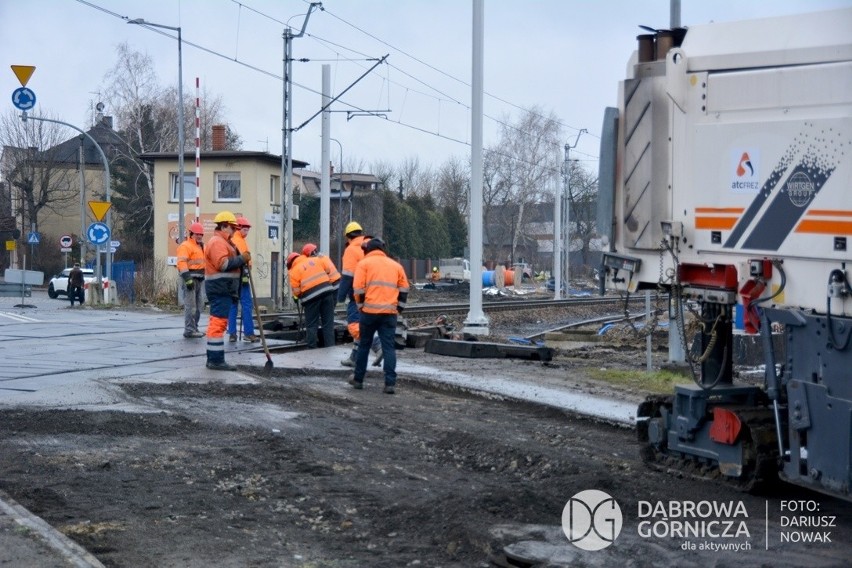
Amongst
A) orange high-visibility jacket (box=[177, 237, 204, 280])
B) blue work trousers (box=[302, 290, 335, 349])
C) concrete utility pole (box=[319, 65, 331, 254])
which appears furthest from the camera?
concrete utility pole (box=[319, 65, 331, 254])

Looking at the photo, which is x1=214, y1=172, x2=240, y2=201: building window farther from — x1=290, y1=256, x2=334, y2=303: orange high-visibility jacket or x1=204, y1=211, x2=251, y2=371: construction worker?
x1=204, y1=211, x2=251, y2=371: construction worker

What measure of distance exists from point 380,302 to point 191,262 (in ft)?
19.6

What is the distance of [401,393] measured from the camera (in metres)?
12.3

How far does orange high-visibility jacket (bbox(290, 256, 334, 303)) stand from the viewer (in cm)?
1625

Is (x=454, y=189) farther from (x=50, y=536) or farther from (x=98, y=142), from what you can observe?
(x=50, y=536)

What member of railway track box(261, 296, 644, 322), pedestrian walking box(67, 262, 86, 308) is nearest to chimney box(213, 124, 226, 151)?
pedestrian walking box(67, 262, 86, 308)

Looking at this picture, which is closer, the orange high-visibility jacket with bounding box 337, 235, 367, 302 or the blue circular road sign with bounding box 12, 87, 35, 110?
the orange high-visibility jacket with bounding box 337, 235, 367, 302

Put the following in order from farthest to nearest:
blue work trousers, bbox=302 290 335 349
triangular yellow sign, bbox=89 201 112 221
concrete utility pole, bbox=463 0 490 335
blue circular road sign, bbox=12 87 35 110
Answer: triangular yellow sign, bbox=89 201 112 221 → blue circular road sign, bbox=12 87 35 110 → concrete utility pole, bbox=463 0 490 335 → blue work trousers, bbox=302 290 335 349

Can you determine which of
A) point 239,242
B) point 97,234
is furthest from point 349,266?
point 97,234

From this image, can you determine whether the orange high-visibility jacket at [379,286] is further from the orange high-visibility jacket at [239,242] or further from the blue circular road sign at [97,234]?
the blue circular road sign at [97,234]

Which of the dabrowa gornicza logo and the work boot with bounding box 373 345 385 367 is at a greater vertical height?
→ the work boot with bounding box 373 345 385 367

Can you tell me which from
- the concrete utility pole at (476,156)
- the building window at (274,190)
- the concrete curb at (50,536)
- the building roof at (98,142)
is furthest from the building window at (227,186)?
the concrete curb at (50,536)

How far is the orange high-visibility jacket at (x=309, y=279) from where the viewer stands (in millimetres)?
16250

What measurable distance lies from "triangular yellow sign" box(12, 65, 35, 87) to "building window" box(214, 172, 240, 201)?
23.9 m
